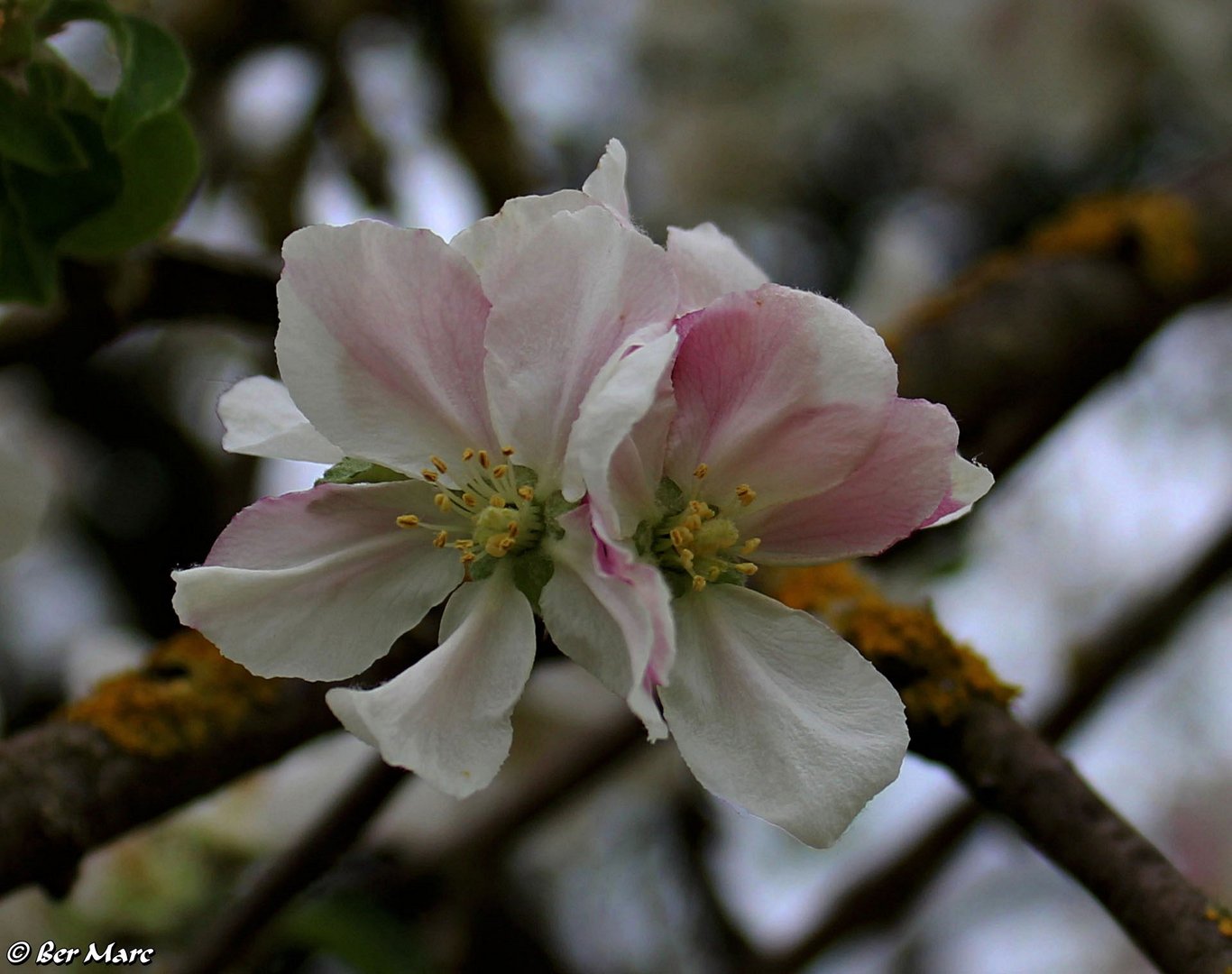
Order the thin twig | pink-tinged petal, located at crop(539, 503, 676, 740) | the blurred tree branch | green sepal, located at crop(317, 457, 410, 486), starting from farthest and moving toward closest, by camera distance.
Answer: the blurred tree branch, the thin twig, green sepal, located at crop(317, 457, 410, 486), pink-tinged petal, located at crop(539, 503, 676, 740)

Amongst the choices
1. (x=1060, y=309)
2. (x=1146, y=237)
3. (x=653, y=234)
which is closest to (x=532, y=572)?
(x=1060, y=309)

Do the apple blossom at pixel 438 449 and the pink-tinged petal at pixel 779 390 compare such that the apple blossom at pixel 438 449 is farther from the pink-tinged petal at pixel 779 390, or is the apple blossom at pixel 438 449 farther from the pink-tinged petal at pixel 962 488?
the pink-tinged petal at pixel 962 488

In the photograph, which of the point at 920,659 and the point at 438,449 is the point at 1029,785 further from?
the point at 438,449

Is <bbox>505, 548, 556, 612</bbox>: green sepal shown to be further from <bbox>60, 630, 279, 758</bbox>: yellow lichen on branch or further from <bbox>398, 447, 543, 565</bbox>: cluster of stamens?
<bbox>60, 630, 279, 758</bbox>: yellow lichen on branch

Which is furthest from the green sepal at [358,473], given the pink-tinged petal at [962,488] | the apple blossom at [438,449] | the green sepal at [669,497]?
the pink-tinged petal at [962,488]

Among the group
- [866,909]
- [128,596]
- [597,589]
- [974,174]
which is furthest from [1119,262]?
[128,596]

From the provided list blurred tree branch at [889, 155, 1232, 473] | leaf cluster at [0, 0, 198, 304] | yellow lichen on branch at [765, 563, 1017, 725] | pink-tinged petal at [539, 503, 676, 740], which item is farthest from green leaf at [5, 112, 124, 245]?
blurred tree branch at [889, 155, 1232, 473]
